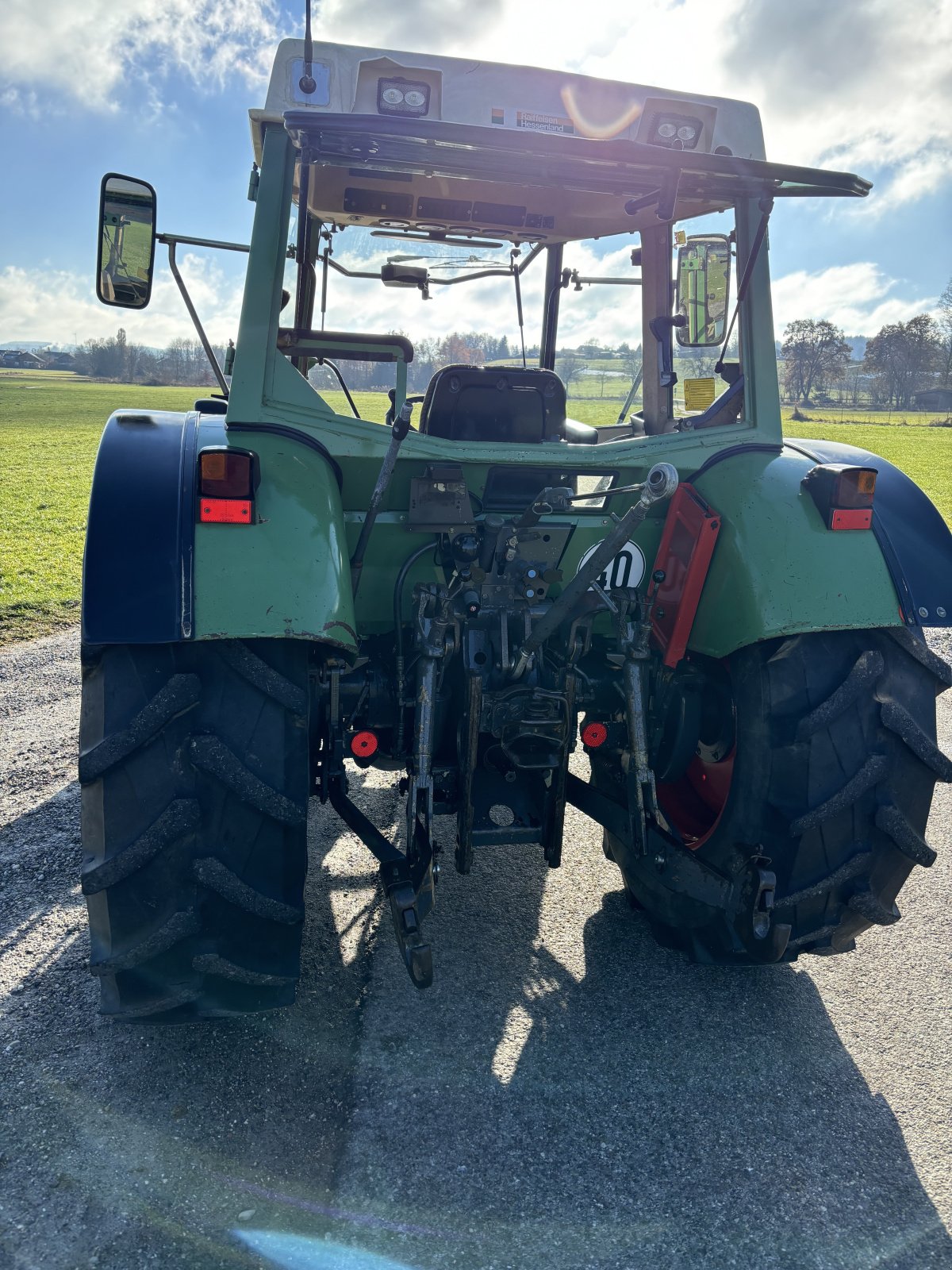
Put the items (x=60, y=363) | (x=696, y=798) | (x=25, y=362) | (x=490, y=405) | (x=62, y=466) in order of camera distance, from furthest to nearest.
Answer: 1. (x=60, y=363)
2. (x=25, y=362)
3. (x=62, y=466)
4. (x=696, y=798)
5. (x=490, y=405)

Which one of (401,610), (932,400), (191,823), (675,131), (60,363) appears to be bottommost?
(191,823)

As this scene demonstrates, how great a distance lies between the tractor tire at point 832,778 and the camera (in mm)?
2594

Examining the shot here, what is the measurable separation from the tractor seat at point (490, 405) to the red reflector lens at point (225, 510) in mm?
1050

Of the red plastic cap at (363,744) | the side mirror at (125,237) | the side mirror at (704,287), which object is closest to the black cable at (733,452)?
the side mirror at (704,287)

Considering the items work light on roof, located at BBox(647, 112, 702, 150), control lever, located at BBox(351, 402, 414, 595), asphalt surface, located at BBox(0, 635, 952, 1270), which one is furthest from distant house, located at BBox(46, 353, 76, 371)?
asphalt surface, located at BBox(0, 635, 952, 1270)

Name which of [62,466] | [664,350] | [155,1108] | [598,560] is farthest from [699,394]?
[62,466]

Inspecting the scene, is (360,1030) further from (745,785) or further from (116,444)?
(116,444)

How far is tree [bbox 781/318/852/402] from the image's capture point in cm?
5612

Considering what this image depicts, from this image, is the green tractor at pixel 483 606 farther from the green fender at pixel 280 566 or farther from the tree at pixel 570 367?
the tree at pixel 570 367

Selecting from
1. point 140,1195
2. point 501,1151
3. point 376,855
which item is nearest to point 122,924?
point 140,1195

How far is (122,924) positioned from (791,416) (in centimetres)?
5085

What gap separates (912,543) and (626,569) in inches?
36.0

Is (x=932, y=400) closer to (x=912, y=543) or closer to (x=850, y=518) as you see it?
(x=912, y=543)

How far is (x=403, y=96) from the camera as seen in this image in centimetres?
275
